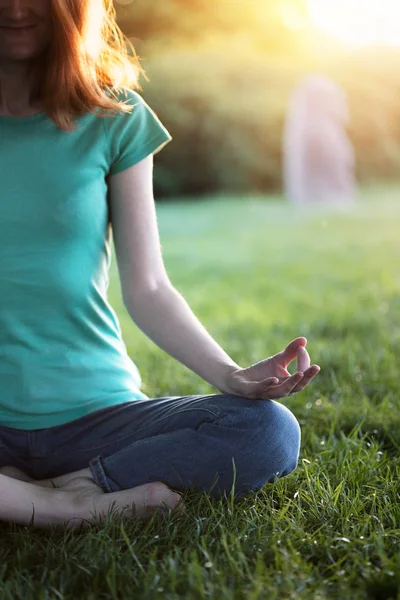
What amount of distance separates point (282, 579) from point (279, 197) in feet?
33.7

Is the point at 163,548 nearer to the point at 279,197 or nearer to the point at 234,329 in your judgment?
the point at 234,329

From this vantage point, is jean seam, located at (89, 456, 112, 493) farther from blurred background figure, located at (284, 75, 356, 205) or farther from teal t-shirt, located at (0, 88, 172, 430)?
blurred background figure, located at (284, 75, 356, 205)

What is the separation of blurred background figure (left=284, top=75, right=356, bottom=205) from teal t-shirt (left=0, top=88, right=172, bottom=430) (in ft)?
28.4

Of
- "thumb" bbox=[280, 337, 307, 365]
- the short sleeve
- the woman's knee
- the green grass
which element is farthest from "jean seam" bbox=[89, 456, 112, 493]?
the short sleeve

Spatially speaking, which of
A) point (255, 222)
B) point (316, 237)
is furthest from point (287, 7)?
point (316, 237)

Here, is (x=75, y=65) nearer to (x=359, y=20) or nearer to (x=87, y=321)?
(x=87, y=321)

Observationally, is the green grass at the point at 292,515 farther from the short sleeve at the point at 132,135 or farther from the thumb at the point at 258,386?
the short sleeve at the point at 132,135

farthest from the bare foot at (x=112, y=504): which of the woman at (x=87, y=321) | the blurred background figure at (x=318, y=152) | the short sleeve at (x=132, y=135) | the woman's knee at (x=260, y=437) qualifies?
the blurred background figure at (x=318, y=152)

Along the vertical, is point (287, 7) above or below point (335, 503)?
above

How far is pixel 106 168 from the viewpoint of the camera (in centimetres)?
169

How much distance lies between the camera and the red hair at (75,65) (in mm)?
1604

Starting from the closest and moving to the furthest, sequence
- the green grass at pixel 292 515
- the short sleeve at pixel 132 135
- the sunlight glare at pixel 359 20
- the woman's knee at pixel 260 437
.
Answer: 1. the green grass at pixel 292 515
2. the woman's knee at pixel 260 437
3. the short sleeve at pixel 132 135
4. the sunlight glare at pixel 359 20

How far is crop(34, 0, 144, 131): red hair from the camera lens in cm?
160

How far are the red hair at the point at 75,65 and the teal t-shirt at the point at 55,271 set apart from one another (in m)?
0.03
